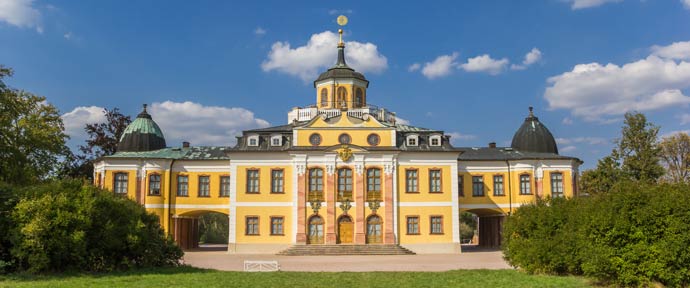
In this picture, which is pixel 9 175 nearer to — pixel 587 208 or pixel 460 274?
pixel 460 274

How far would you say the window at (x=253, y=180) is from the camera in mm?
41156

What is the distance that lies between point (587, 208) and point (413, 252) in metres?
22.0

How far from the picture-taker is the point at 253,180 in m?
41.2

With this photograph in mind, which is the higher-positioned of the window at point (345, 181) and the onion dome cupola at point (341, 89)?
the onion dome cupola at point (341, 89)

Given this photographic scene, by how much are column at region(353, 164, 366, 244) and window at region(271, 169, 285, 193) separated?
493 cm

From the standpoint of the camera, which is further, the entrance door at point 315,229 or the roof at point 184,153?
the roof at point 184,153

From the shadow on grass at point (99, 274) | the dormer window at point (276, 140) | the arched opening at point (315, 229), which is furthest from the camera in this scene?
the dormer window at point (276, 140)

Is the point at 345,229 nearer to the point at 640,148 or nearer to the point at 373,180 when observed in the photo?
the point at 373,180

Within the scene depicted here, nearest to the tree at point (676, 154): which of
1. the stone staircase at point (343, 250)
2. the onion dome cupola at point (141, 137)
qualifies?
the stone staircase at point (343, 250)

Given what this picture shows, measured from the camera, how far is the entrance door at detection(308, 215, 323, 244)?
4050cm

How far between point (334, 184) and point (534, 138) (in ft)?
49.9

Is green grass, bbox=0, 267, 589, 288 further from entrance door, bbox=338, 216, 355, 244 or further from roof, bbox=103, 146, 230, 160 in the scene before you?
roof, bbox=103, 146, 230, 160

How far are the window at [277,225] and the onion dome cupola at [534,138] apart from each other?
18.2 m

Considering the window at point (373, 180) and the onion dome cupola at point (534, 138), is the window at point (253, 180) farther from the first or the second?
the onion dome cupola at point (534, 138)
